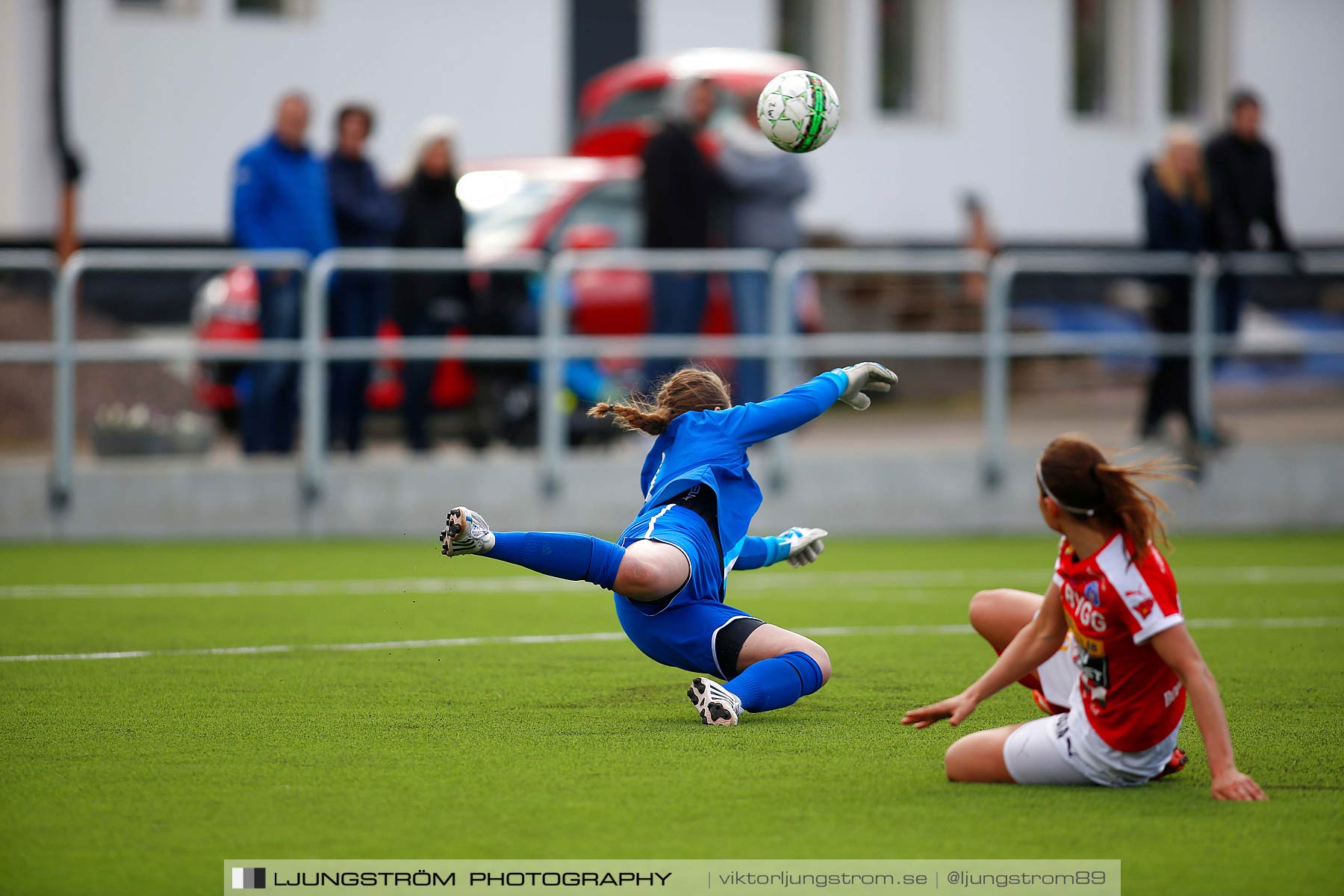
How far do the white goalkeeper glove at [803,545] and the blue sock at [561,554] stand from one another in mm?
1003

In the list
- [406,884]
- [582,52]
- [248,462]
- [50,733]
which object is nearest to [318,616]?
[50,733]

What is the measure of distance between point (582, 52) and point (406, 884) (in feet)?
64.7

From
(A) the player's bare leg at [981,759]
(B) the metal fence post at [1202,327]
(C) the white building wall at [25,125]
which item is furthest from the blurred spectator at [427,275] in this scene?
(C) the white building wall at [25,125]

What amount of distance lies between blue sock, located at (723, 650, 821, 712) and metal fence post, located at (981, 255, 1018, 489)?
23.3 feet

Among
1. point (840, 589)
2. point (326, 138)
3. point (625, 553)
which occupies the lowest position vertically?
point (840, 589)

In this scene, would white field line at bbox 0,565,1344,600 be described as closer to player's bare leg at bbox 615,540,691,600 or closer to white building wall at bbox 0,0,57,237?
player's bare leg at bbox 615,540,691,600

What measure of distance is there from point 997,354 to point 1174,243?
1591mm

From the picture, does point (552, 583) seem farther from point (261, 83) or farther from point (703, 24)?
point (703, 24)

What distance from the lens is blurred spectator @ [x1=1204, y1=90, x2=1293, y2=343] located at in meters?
12.9

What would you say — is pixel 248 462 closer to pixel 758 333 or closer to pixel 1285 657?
pixel 758 333

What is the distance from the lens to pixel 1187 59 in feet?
87.4

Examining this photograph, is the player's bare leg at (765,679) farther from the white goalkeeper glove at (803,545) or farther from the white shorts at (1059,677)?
the white shorts at (1059,677)

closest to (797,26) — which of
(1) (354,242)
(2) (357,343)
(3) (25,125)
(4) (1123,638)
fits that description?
(3) (25,125)

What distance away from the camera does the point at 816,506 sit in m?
12.8
